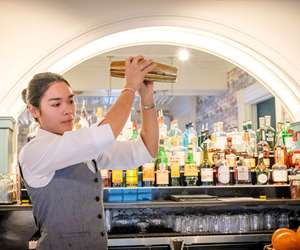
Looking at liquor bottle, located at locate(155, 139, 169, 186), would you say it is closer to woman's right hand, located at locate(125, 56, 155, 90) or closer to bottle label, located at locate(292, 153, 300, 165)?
bottle label, located at locate(292, 153, 300, 165)

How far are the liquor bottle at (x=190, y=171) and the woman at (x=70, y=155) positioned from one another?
113cm

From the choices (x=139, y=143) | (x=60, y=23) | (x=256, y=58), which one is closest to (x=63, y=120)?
(x=139, y=143)

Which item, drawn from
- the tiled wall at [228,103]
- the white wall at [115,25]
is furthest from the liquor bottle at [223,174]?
the tiled wall at [228,103]

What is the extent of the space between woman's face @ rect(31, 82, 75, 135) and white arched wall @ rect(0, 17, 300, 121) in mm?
1208

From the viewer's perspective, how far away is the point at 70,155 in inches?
45.8

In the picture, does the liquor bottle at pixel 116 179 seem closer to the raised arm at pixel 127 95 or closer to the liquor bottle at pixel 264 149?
the liquor bottle at pixel 264 149

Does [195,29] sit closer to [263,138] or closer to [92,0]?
[92,0]

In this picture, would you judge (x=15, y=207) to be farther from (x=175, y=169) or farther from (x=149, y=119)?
(x=149, y=119)

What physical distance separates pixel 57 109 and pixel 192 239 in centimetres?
136

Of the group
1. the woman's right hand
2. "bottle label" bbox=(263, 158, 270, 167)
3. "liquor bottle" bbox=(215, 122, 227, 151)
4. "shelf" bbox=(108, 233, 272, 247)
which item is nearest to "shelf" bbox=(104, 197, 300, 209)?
"shelf" bbox=(108, 233, 272, 247)

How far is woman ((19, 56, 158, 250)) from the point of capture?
3.83 ft

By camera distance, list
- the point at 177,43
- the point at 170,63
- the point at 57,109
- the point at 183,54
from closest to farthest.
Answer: the point at 57,109 < the point at 177,43 < the point at 183,54 < the point at 170,63

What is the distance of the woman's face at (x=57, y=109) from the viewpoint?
1300 millimetres

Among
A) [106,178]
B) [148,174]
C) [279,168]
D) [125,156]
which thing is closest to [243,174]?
[279,168]
